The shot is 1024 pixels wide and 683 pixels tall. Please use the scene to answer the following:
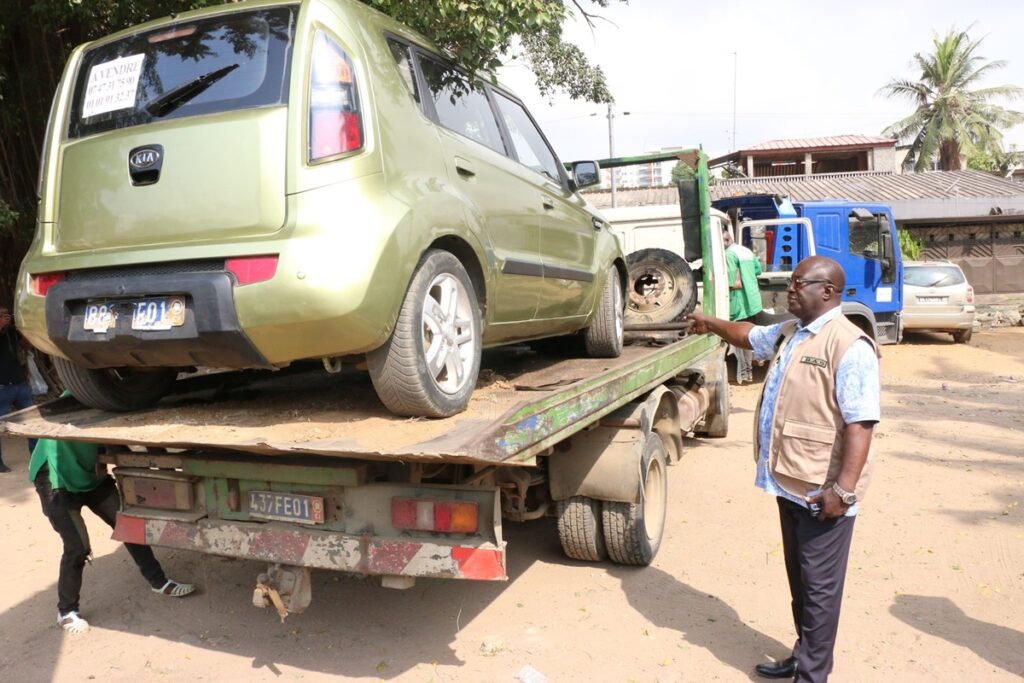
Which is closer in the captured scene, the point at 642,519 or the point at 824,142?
the point at 642,519

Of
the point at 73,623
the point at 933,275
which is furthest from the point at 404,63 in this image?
the point at 933,275

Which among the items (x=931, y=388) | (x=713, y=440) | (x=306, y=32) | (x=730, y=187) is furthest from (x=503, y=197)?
(x=730, y=187)

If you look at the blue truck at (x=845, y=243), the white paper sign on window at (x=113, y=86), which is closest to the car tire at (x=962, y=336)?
the blue truck at (x=845, y=243)

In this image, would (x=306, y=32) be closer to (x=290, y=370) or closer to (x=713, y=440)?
(x=290, y=370)

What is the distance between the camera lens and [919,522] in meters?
5.14

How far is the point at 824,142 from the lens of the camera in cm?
2930

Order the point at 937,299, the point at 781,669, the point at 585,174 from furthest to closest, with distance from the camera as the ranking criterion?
A: the point at 937,299, the point at 585,174, the point at 781,669

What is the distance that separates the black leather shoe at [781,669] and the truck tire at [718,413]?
403cm

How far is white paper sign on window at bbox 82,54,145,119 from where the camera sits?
309cm

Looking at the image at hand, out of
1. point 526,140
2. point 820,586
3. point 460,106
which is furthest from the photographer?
point 526,140

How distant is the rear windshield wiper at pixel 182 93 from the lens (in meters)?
2.94

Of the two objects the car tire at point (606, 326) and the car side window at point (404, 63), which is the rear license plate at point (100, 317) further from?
the car tire at point (606, 326)

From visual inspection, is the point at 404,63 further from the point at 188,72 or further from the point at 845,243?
the point at 845,243

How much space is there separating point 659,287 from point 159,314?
4721 millimetres
